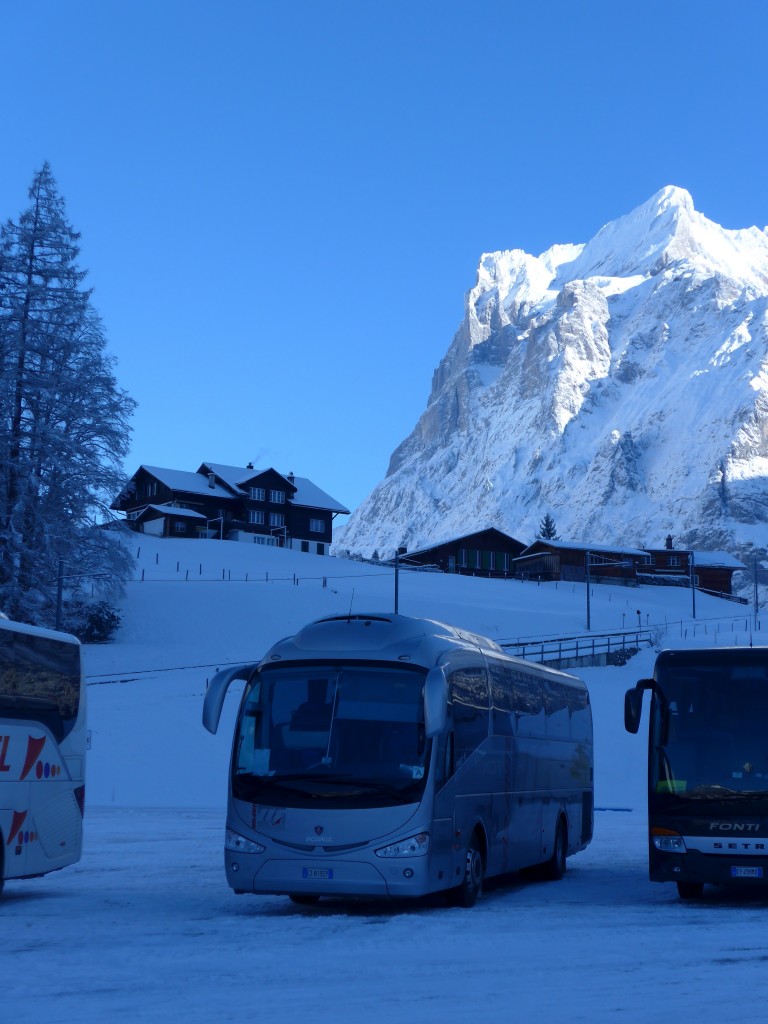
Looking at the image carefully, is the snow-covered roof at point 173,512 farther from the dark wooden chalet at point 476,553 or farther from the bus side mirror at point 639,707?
the bus side mirror at point 639,707

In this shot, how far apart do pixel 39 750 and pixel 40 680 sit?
743 mm

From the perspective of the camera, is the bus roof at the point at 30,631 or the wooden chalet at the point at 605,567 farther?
the wooden chalet at the point at 605,567

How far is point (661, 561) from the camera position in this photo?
13738cm

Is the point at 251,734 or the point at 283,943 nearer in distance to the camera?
the point at 283,943

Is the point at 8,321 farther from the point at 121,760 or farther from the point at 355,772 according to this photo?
the point at 355,772

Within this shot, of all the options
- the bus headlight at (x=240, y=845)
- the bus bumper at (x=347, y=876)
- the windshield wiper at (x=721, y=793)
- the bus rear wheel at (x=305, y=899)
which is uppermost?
the windshield wiper at (x=721, y=793)

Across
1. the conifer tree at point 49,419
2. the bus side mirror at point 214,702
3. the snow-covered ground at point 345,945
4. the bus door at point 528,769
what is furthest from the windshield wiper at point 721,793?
the conifer tree at point 49,419

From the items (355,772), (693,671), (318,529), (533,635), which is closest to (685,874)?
(693,671)

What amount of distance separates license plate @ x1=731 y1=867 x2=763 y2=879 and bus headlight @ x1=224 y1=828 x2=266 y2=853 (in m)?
4.85

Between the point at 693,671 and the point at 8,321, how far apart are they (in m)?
32.8

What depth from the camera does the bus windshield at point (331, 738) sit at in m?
12.3

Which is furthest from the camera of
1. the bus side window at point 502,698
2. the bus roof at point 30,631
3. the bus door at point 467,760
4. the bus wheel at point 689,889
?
the bus side window at point 502,698

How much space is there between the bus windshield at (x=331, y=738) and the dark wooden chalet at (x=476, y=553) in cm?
9461

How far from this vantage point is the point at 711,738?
13625mm
